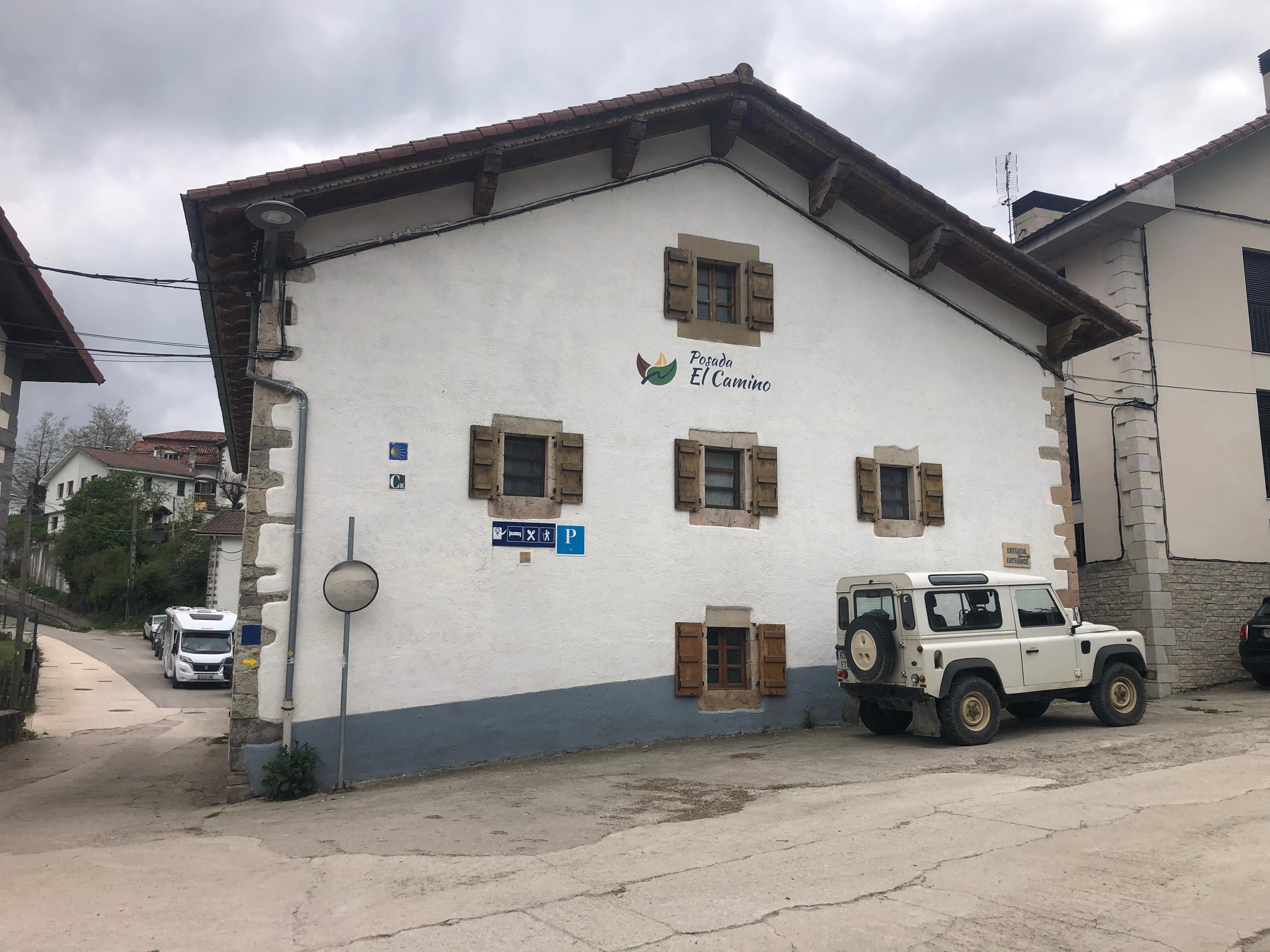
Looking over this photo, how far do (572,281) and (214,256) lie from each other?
403cm

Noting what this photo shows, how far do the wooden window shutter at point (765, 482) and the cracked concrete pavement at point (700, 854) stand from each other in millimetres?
3008

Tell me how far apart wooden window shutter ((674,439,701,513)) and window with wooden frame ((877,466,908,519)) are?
2.80m

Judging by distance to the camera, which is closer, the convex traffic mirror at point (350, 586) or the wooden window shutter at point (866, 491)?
the convex traffic mirror at point (350, 586)

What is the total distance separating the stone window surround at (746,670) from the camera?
38.5 feet

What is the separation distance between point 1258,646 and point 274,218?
49.3 ft

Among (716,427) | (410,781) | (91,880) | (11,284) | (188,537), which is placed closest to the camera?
(91,880)

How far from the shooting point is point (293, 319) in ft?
33.8

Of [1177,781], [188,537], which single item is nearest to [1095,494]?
[1177,781]

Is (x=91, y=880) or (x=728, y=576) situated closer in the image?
(x=91, y=880)

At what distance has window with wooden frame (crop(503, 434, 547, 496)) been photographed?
1120 centimetres

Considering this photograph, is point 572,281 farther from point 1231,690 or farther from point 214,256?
point 1231,690

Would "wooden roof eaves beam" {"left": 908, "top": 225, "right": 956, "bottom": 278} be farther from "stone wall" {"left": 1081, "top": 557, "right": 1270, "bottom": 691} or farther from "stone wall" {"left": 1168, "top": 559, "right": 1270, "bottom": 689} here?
"stone wall" {"left": 1168, "top": 559, "right": 1270, "bottom": 689}

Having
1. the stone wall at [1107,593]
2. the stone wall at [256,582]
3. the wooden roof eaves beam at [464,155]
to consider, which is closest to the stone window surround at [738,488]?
the wooden roof eaves beam at [464,155]

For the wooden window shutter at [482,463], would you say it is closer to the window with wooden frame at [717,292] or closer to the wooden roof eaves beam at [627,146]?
the window with wooden frame at [717,292]
